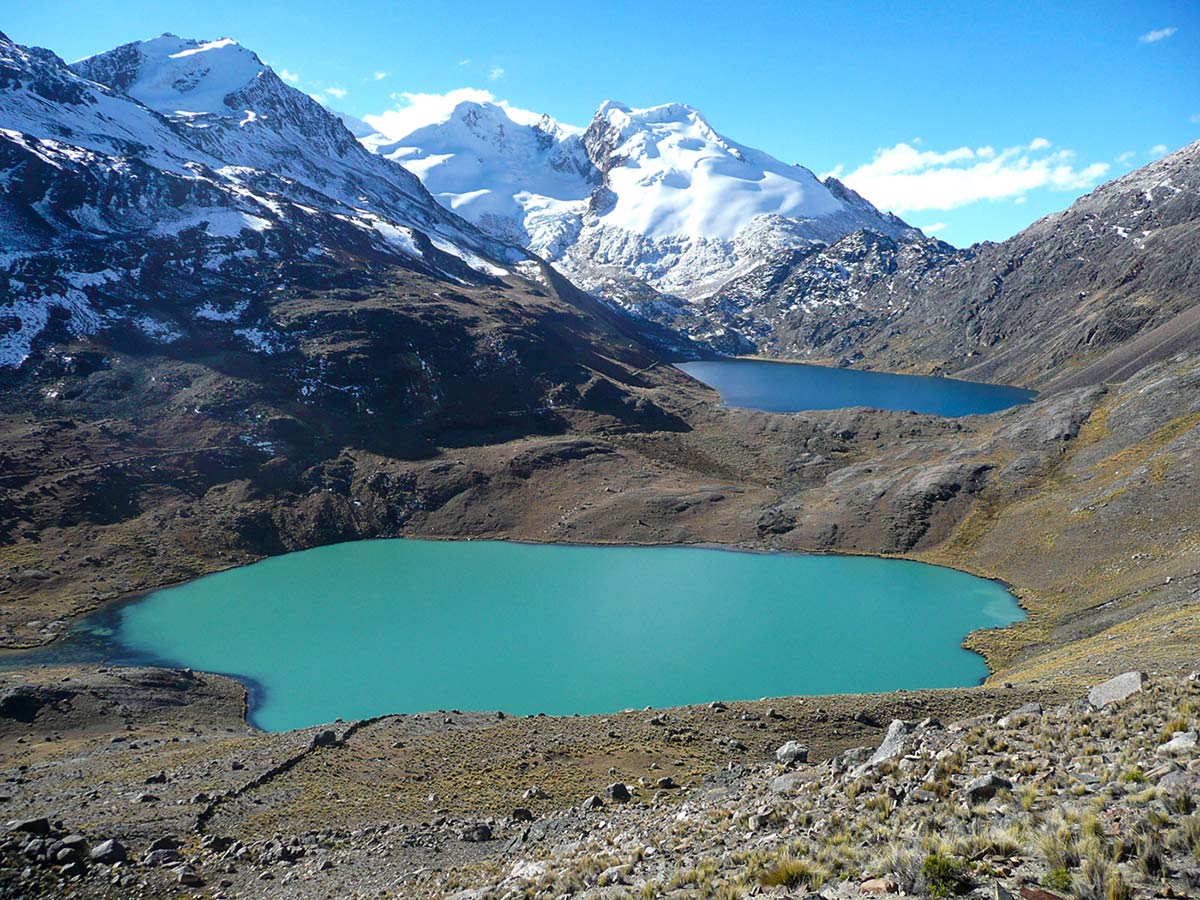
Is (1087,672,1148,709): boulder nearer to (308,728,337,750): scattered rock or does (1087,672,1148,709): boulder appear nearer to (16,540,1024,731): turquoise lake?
(16,540,1024,731): turquoise lake

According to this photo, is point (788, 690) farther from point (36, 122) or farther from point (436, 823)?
point (36, 122)

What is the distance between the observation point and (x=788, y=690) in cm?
4678

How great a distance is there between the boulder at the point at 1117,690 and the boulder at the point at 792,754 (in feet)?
30.4

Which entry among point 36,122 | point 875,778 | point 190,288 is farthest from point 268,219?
point 875,778

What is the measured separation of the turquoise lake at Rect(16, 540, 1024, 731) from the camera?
4847cm

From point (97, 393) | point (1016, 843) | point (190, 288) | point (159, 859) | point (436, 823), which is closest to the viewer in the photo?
point (1016, 843)

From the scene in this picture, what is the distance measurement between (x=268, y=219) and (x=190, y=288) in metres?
35.9

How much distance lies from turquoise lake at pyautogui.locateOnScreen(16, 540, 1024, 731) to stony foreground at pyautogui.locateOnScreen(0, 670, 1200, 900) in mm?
11705

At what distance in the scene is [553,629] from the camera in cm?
5966

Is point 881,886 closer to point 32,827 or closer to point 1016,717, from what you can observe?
point 1016,717

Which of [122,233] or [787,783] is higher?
[122,233]

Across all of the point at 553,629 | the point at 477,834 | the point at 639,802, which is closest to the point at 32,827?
the point at 477,834

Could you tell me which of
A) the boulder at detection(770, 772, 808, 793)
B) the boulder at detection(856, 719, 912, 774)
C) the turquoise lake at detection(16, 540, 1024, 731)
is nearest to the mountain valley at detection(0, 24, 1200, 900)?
the boulder at detection(770, 772, 808, 793)

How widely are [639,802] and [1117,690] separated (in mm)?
14630
